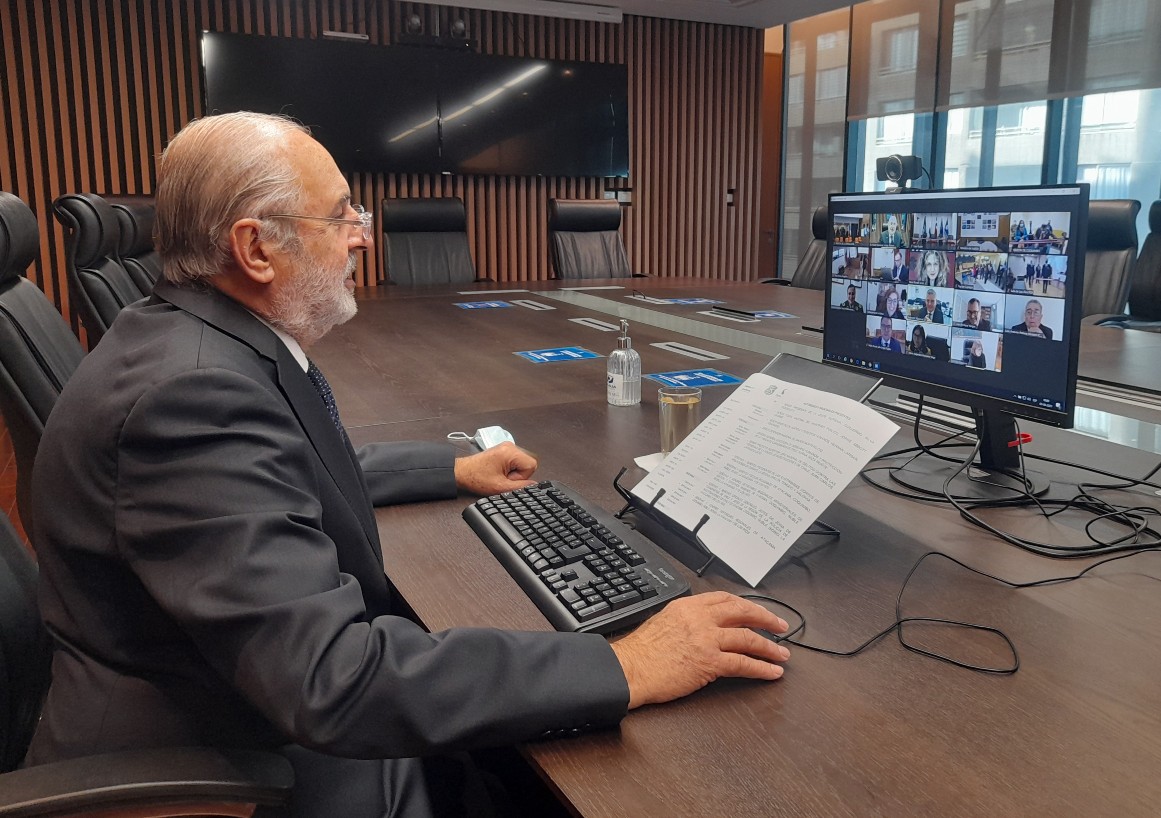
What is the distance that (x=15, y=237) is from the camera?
149cm

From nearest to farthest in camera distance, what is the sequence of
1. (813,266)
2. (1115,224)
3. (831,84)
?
1. (1115,224)
2. (813,266)
3. (831,84)

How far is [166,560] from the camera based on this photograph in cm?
86

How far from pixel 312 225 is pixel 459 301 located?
10.7ft

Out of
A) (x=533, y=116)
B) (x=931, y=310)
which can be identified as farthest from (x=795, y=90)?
(x=931, y=310)

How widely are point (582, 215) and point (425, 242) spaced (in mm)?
1010

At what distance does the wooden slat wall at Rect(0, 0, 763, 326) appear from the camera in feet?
20.1

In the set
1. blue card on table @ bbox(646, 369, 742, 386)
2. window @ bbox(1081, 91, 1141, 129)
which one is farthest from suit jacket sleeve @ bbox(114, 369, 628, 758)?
window @ bbox(1081, 91, 1141, 129)

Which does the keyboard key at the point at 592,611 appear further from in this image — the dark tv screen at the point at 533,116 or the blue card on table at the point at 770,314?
the dark tv screen at the point at 533,116

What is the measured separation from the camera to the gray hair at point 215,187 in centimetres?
103

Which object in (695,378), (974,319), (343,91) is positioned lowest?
(695,378)

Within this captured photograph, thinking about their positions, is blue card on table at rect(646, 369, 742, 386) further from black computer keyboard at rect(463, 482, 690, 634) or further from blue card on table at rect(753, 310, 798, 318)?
blue card on table at rect(753, 310, 798, 318)

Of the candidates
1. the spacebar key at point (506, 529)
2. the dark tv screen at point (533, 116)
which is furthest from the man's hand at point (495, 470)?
the dark tv screen at point (533, 116)

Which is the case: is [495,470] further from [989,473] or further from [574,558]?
[989,473]

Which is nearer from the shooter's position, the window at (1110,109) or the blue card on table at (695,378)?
the blue card on table at (695,378)
